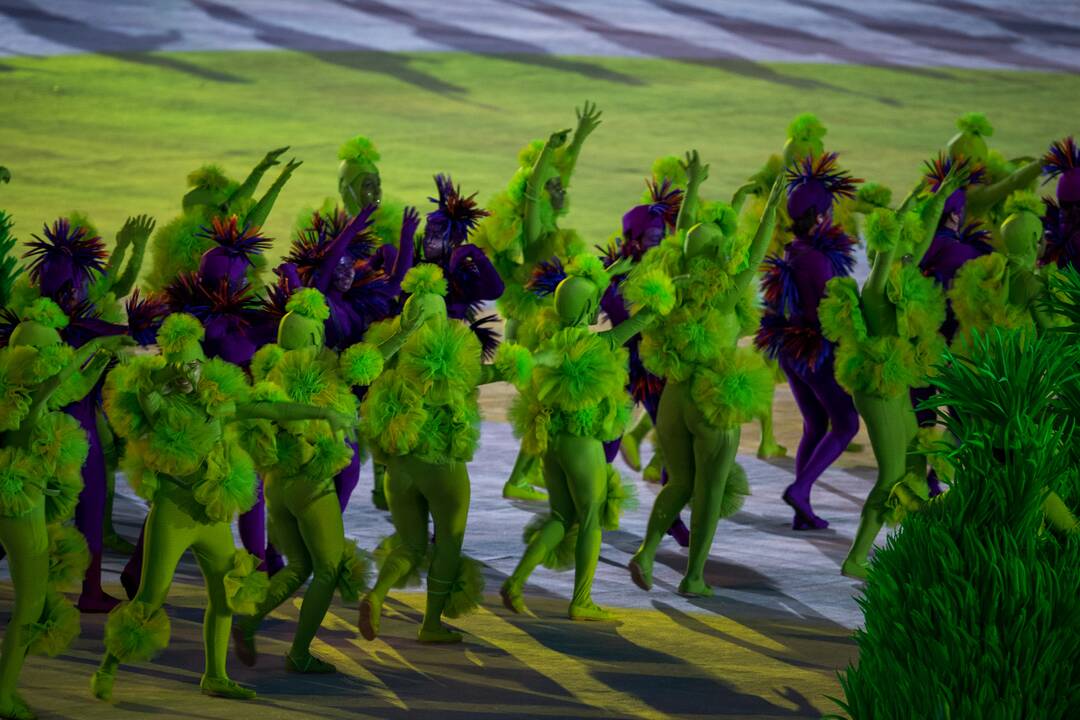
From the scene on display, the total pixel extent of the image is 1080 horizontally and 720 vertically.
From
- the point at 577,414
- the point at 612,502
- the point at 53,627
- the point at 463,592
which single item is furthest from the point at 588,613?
the point at 53,627

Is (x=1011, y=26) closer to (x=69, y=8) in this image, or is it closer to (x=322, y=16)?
(x=322, y=16)

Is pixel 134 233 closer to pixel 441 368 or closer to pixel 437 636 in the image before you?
pixel 441 368

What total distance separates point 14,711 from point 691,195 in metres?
3.83

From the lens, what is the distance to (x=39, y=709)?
20.5ft

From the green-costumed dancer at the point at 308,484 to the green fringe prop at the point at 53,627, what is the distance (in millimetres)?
703

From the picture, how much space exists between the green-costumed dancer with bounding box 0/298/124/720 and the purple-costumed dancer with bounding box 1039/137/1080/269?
17.7ft

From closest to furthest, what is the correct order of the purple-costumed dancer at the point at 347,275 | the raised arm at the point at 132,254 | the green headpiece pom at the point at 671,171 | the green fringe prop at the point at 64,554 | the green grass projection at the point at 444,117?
the green fringe prop at the point at 64,554 → the purple-costumed dancer at the point at 347,275 → the raised arm at the point at 132,254 → the green headpiece pom at the point at 671,171 → the green grass projection at the point at 444,117

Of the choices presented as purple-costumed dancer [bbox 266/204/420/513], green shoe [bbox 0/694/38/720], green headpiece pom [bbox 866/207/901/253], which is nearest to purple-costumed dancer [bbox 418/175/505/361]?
purple-costumed dancer [bbox 266/204/420/513]

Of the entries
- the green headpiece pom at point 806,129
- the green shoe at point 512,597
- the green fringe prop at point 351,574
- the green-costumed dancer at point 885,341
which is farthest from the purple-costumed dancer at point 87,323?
the green headpiece pom at point 806,129

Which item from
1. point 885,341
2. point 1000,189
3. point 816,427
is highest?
point 1000,189

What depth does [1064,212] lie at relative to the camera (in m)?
9.79

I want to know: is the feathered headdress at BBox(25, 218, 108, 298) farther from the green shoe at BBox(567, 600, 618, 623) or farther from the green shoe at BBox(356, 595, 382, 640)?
the green shoe at BBox(567, 600, 618, 623)

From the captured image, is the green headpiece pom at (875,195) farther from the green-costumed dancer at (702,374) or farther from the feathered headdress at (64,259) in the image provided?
the feathered headdress at (64,259)

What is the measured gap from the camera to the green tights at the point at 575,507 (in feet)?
24.2
